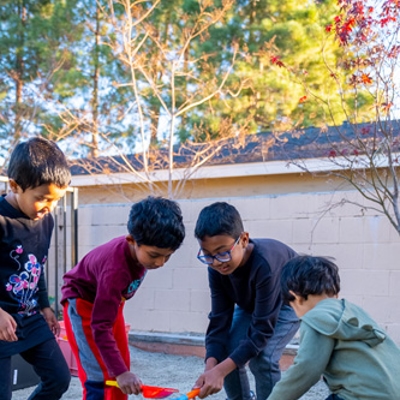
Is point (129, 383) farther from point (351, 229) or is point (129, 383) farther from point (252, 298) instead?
point (351, 229)

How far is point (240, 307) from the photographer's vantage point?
3271 mm

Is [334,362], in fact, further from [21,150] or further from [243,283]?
[21,150]

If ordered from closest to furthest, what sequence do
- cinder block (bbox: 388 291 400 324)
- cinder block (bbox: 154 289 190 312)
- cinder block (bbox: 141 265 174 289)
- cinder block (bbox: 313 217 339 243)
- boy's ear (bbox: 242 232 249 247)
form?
1. boy's ear (bbox: 242 232 249 247)
2. cinder block (bbox: 388 291 400 324)
3. cinder block (bbox: 313 217 339 243)
4. cinder block (bbox: 154 289 190 312)
5. cinder block (bbox: 141 265 174 289)

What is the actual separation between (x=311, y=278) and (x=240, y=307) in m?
0.97

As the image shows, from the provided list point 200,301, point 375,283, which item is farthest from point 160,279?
point 375,283

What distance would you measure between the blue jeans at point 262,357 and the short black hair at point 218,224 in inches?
25.8

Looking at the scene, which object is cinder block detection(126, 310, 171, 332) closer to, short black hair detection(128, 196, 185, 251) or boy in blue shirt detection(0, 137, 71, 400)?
boy in blue shirt detection(0, 137, 71, 400)

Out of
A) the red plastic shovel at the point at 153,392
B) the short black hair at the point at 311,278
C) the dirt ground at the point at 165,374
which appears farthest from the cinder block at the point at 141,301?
the short black hair at the point at 311,278

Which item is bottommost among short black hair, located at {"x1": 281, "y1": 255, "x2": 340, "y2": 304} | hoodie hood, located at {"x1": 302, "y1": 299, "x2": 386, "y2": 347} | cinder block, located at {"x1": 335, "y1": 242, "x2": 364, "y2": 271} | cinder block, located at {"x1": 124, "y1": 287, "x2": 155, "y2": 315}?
A: cinder block, located at {"x1": 124, "y1": 287, "x2": 155, "y2": 315}

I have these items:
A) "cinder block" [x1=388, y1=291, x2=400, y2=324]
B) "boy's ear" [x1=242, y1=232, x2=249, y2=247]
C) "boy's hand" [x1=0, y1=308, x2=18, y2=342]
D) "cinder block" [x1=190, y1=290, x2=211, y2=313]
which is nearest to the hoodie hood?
"boy's ear" [x1=242, y1=232, x2=249, y2=247]

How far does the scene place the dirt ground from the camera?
13.7 ft

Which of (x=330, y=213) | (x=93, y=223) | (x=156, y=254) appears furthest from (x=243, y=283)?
(x=93, y=223)

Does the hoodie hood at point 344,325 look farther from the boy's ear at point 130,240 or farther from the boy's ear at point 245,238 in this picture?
the boy's ear at point 130,240

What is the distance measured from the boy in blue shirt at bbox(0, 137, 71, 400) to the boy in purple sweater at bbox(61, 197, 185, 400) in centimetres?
16
